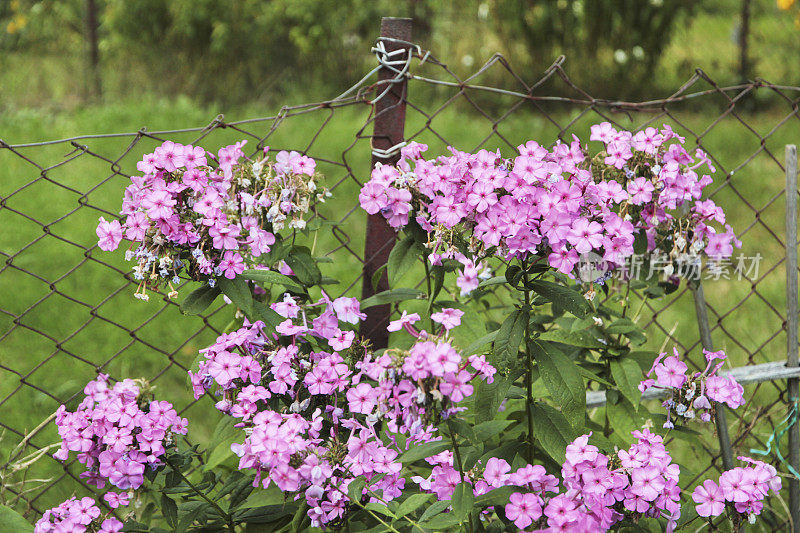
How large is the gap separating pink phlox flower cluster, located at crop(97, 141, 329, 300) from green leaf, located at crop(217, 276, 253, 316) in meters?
0.01

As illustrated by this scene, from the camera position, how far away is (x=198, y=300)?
4.59 feet

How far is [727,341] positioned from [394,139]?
1.77 m

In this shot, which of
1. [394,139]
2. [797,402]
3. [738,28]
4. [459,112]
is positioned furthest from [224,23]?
[797,402]

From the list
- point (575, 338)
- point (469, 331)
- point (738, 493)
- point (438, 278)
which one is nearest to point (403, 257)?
point (438, 278)

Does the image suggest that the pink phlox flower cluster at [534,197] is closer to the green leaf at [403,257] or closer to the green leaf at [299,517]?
the green leaf at [403,257]

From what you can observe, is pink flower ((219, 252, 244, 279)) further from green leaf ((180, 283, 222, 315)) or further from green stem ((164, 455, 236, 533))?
green stem ((164, 455, 236, 533))

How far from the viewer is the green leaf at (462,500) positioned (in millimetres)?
1221

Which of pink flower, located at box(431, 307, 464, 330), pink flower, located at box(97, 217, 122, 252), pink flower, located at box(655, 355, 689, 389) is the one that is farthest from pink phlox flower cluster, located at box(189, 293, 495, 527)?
pink flower, located at box(655, 355, 689, 389)

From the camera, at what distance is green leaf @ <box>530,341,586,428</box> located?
1371 mm

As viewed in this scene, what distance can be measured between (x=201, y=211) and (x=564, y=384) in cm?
67

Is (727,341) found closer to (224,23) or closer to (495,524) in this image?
(495,524)

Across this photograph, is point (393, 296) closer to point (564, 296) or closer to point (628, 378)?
point (564, 296)

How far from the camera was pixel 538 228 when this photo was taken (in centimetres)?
127

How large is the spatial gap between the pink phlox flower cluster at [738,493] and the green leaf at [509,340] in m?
0.38
